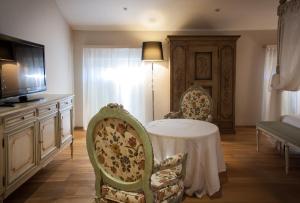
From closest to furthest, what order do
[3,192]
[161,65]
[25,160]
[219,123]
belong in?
1. [3,192]
2. [25,160]
3. [219,123]
4. [161,65]

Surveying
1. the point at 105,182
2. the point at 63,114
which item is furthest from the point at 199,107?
the point at 105,182

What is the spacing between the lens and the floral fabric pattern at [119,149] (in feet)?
5.51

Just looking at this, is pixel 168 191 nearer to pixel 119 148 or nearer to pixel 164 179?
pixel 164 179

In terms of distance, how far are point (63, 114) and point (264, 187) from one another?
8.64 ft

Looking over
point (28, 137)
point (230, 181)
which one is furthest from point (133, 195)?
point (230, 181)

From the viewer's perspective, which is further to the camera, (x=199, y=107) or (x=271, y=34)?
(x=271, y=34)

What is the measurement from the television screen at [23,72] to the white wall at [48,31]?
0.38 m

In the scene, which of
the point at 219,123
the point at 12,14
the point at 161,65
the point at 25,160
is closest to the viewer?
the point at 25,160

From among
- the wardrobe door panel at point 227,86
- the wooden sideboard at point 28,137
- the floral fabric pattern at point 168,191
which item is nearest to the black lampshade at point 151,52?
the wardrobe door panel at point 227,86

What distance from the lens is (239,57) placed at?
Result: 591cm

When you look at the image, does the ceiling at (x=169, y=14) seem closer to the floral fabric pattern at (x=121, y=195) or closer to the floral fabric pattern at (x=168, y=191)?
the floral fabric pattern at (x=168, y=191)

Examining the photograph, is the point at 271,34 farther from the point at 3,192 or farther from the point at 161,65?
the point at 3,192

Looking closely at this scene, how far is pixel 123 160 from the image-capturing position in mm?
1761

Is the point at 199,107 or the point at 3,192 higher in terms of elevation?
the point at 199,107
